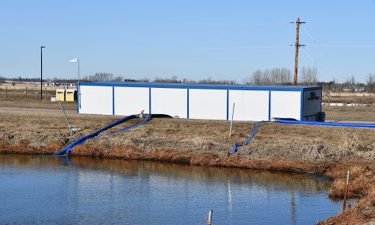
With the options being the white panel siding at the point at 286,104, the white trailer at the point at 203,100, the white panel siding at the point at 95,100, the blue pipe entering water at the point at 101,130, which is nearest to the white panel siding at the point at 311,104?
the white trailer at the point at 203,100

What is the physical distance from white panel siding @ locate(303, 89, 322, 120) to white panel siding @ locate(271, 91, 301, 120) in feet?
2.25

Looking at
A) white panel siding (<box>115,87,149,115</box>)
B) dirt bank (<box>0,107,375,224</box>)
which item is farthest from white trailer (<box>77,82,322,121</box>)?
dirt bank (<box>0,107,375,224</box>)

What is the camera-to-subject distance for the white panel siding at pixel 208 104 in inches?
1736

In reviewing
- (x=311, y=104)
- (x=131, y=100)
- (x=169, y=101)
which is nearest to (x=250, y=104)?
(x=311, y=104)

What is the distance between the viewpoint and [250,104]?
4334 centimetres

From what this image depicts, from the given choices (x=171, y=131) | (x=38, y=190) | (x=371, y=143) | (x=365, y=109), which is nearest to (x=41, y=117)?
(x=171, y=131)

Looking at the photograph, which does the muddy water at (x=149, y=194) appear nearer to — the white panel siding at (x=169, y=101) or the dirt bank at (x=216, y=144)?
the dirt bank at (x=216, y=144)

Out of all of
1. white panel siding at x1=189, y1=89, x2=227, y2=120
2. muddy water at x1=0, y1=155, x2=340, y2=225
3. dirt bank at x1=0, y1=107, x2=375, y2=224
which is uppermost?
white panel siding at x1=189, y1=89, x2=227, y2=120

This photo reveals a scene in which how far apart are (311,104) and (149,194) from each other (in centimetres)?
2068

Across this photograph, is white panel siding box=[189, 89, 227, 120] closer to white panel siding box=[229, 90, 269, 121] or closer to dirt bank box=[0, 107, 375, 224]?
white panel siding box=[229, 90, 269, 121]

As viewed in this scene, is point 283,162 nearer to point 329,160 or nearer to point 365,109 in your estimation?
point 329,160

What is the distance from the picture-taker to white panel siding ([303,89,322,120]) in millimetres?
42550

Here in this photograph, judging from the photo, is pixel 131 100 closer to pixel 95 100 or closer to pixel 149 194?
pixel 95 100

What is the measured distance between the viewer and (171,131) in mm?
40031
